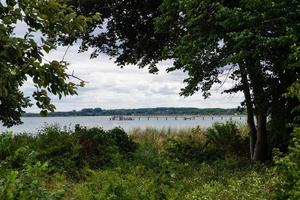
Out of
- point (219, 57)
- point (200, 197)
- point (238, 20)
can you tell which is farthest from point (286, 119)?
point (200, 197)

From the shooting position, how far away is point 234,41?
15266mm

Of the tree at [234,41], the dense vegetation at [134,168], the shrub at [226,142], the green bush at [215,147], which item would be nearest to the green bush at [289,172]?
the dense vegetation at [134,168]

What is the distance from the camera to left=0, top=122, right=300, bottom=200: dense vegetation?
25.3 ft

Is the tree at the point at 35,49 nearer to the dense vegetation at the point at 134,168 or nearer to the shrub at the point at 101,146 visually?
the dense vegetation at the point at 134,168

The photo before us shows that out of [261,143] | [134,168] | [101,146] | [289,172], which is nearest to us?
[289,172]

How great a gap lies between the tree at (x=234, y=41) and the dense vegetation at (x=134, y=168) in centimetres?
195

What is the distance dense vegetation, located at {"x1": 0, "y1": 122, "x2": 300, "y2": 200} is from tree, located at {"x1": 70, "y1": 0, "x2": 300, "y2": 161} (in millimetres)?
1954

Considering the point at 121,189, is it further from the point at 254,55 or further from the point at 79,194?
the point at 254,55

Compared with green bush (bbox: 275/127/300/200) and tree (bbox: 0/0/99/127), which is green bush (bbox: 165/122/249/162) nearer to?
green bush (bbox: 275/127/300/200)

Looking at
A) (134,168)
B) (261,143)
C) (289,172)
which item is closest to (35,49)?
(289,172)

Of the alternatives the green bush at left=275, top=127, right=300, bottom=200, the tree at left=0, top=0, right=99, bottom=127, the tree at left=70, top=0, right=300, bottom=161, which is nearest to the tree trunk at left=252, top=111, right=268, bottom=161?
the tree at left=70, top=0, right=300, bottom=161

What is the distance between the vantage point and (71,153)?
677 inches

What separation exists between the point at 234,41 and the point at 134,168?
4.69 meters

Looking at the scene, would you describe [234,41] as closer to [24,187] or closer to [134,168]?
[134,168]
